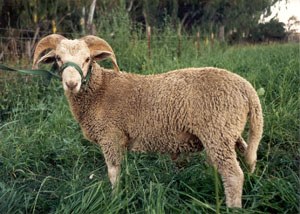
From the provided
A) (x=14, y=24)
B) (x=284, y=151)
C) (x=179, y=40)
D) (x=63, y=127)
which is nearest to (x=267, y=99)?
(x=284, y=151)

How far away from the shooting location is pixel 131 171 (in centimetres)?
328

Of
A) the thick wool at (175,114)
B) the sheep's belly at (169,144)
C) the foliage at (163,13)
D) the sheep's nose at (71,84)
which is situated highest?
the foliage at (163,13)

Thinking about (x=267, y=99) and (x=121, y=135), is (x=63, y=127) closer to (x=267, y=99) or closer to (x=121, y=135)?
(x=121, y=135)

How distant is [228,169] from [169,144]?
58cm

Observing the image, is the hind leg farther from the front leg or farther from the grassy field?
the front leg

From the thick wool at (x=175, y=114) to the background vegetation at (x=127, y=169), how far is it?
0.19m

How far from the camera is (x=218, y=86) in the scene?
3.18 m

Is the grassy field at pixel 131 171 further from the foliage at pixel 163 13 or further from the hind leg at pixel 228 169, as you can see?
the foliage at pixel 163 13

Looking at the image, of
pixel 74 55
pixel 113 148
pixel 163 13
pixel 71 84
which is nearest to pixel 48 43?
pixel 74 55

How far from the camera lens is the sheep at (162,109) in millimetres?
3107

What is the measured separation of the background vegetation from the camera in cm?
282

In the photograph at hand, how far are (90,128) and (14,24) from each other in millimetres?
9541

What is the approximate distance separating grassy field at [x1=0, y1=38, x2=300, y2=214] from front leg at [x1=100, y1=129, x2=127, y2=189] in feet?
0.25

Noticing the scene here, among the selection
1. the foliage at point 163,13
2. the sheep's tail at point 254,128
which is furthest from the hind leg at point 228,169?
the foliage at point 163,13
